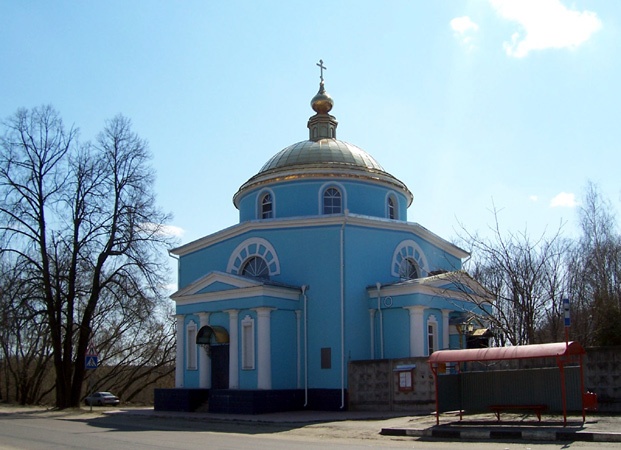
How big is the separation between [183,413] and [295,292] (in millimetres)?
5397

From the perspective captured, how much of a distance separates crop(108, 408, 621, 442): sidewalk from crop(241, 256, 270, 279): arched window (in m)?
5.86

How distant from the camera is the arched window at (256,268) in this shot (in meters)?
25.0

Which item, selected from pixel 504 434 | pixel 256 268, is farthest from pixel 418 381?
pixel 256 268

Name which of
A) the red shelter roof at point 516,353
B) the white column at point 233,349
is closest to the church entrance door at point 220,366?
the white column at point 233,349

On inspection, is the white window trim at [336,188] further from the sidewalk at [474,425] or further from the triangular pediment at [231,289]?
the sidewalk at [474,425]

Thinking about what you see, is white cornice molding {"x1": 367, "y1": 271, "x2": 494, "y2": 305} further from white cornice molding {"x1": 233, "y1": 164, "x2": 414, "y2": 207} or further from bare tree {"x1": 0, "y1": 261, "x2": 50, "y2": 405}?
bare tree {"x1": 0, "y1": 261, "x2": 50, "y2": 405}

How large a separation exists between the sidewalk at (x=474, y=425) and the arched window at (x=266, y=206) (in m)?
8.72

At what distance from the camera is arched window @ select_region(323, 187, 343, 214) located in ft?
85.2

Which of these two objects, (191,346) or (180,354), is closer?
(191,346)

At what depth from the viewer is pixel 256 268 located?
83.3 ft

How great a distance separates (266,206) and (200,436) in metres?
12.7

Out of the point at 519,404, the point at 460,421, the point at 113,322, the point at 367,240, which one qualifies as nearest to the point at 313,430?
the point at 460,421

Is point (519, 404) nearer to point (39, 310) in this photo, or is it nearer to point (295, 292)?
point (295, 292)

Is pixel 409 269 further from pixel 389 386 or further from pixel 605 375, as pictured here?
pixel 605 375
